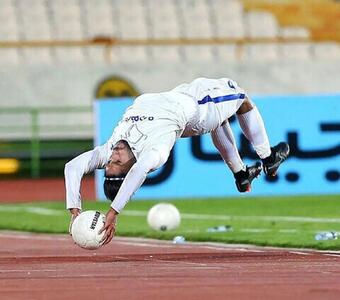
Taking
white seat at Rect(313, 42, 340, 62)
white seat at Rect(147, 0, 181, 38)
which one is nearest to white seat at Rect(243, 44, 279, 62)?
white seat at Rect(313, 42, 340, 62)

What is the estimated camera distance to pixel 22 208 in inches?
906

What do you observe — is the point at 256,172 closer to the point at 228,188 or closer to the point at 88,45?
the point at 228,188

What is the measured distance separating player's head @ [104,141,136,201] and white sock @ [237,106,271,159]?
2.08 m

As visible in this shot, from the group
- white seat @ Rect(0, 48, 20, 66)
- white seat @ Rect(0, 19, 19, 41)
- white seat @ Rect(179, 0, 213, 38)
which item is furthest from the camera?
white seat @ Rect(179, 0, 213, 38)

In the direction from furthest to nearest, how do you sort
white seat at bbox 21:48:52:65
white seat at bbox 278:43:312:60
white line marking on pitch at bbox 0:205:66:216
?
white seat at bbox 278:43:312:60
white seat at bbox 21:48:52:65
white line marking on pitch at bbox 0:205:66:216

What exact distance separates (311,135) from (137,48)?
32.4ft

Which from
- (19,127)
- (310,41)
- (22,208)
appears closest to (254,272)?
(22,208)

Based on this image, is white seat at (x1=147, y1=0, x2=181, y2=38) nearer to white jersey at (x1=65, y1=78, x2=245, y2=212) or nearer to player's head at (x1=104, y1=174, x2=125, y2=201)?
white jersey at (x1=65, y1=78, x2=245, y2=212)

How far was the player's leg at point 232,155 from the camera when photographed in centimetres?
1420

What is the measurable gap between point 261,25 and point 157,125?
880 inches

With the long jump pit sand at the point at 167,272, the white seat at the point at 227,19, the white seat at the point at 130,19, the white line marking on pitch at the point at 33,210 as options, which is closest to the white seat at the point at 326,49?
the white seat at the point at 227,19

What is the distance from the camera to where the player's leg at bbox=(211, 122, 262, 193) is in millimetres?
14195

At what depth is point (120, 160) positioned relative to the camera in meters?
12.3

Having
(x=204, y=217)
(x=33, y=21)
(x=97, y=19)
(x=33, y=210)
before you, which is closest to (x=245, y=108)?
(x=204, y=217)
